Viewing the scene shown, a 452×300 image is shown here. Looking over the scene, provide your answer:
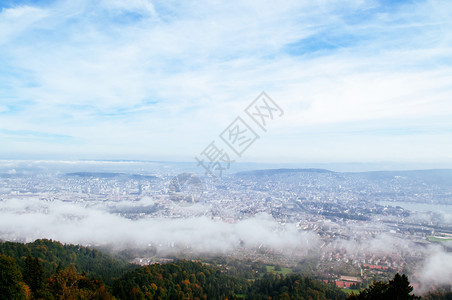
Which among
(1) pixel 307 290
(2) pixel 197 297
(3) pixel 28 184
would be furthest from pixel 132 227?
(3) pixel 28 184

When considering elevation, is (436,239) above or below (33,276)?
below

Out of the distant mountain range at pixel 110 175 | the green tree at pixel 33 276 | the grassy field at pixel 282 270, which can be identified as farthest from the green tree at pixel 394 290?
the distant mountain range at pixel 110 175

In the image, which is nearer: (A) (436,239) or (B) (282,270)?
(B) (282,270)

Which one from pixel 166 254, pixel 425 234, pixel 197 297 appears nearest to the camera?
pixel 197 297

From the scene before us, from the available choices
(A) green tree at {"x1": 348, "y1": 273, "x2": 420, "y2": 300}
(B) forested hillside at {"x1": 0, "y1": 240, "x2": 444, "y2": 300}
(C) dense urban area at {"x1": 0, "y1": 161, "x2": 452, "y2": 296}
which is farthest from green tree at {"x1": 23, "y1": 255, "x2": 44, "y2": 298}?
(C) dense urban area at {"x1": 0, "y1": 161, "x2": 452, "y2": 296}

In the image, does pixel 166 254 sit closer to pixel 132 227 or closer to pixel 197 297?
pixel 132 227

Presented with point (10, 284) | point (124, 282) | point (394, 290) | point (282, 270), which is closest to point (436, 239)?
point (282, 270)

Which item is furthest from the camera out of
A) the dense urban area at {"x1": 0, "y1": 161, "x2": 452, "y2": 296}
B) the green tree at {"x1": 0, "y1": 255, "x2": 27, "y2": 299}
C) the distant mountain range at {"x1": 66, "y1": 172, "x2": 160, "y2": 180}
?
the distant mountain range at {"x1": 66, "y1": 172, "x2": 160, "y2": 180}

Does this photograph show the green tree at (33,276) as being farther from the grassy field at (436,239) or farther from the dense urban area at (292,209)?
the grassy field at (436,239)

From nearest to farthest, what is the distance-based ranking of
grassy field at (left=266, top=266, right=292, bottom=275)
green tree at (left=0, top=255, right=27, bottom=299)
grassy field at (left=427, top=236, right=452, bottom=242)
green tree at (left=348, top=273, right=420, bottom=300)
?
green tree at (left=348, top=273, right=420, bottom=300), green tree at (left=0, top=255, right=27, bottom=299), grassy field at (left=266, top=266, right=292, bottom=275), grassy field at (left=427, top=236, right=452, bottom=242)

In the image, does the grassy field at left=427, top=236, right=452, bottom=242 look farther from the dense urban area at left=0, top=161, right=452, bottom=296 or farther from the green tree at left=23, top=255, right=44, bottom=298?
the green tree at left=23, top=255, right=44, bottom=298

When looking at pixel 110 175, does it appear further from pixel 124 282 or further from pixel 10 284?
pixel 10 284
